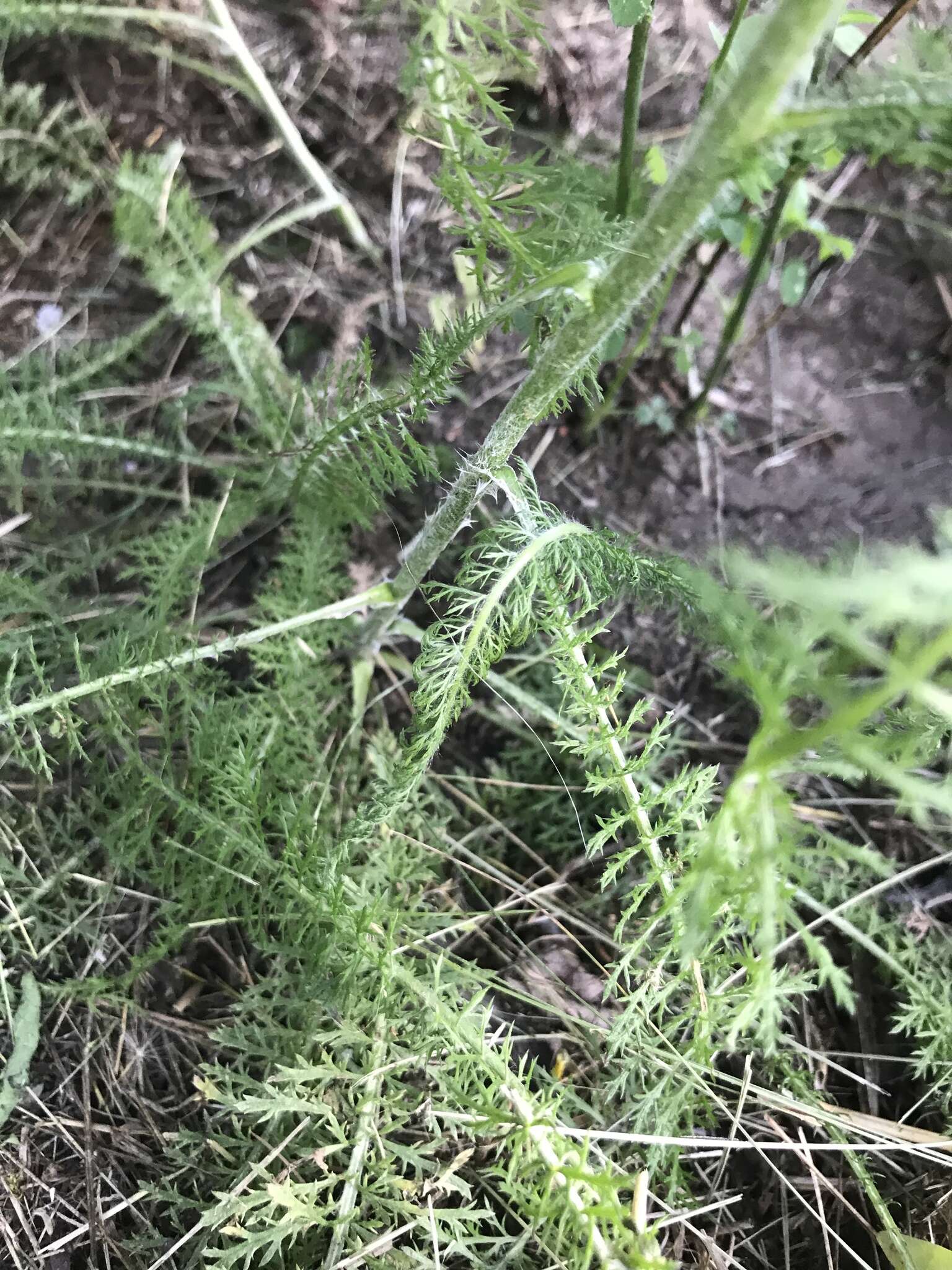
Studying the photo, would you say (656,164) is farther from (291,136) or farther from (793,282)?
(291,136)

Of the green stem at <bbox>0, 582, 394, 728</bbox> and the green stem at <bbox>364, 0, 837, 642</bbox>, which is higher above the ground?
the green stem at <bbox>364, 0, 837, 642</bbox>

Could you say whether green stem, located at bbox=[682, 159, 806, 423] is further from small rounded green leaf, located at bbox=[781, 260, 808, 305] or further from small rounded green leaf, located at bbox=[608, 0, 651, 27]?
small rounded green leaf, located at bbox=[608, 0, 651, 27]

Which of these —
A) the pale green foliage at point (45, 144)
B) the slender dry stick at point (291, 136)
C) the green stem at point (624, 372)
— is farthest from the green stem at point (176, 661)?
the pale green foliage at point (45, 144)

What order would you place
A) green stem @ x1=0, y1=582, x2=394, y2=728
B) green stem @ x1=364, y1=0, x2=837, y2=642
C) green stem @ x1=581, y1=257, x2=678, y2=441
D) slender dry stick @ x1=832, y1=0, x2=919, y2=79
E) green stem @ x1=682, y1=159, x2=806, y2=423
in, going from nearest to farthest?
green stem @ x1=364, y1=0, x2=837, y2=642
green stem @ x1=0, y1=582, x2=394, y2=728
slender dry stick @ x1=832, y1=0, x2=919, y2=79
green stem @ x1=682, y1=159, x2=806, y2=423
green stem @ x1=581, y1=257, x2=678, y2=441

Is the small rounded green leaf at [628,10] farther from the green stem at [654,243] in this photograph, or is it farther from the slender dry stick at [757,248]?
the green stem at [654,243]

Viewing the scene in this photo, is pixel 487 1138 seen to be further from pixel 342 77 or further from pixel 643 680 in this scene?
pixel 342 77

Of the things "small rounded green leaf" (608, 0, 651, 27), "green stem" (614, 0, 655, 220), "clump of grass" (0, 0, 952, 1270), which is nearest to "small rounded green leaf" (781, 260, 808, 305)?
Result: "clump of grass" (0, 0, 952, 1270)
